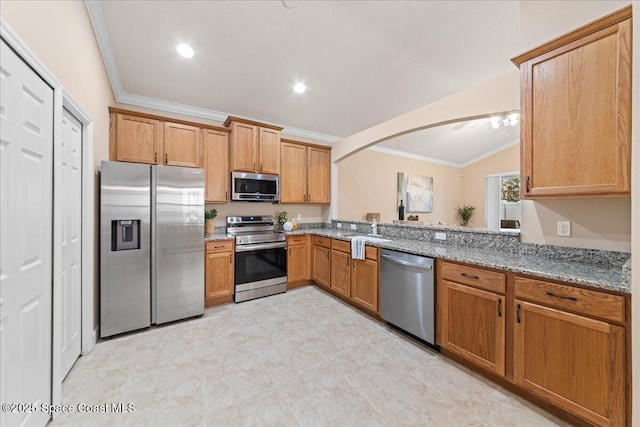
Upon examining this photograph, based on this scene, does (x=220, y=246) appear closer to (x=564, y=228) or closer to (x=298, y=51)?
(x=298, y=51)

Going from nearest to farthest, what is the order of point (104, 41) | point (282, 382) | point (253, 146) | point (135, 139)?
point (282, 382)
point (104, 41)
point (135, 139)
point (253, 146)

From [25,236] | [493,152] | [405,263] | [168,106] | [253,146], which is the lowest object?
[405,263]

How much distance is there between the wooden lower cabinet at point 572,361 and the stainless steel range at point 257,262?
2876mm

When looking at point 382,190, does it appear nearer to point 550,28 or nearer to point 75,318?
point 550,28

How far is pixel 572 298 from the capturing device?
1406 mm

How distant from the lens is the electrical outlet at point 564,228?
1.84 m

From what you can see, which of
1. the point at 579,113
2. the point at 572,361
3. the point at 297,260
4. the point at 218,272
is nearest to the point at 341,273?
the point at 297,260

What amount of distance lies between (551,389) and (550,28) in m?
2.64

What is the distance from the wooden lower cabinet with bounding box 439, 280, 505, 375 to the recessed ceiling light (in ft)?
11.1

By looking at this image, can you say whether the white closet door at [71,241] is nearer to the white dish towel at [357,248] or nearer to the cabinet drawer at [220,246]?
the cabinet drawer at [220,246]

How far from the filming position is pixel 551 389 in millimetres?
1487

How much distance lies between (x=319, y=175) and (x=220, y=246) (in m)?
2.24

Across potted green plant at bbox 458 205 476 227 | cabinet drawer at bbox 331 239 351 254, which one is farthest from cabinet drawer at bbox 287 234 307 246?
potted green plant at bbox 458 205 476 227

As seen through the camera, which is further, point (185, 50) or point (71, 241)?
point (185, 50)
